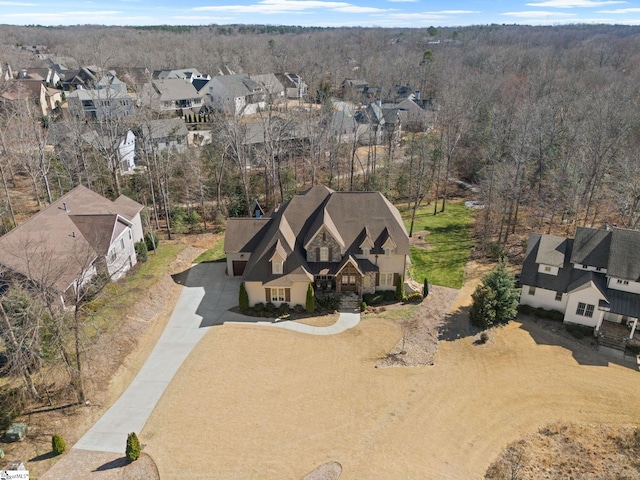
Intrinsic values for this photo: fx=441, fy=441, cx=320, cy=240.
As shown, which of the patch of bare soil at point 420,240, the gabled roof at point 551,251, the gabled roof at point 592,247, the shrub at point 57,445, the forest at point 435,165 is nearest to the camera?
the shrub at point 57,445

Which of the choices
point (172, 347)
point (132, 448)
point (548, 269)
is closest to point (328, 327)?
point (172, 347)

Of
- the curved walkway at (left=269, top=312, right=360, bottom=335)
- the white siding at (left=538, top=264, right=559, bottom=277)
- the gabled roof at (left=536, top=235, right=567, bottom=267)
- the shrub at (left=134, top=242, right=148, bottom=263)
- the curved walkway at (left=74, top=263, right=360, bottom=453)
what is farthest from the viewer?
the shrub at (left=134, top=242, right=148, bottom=263)

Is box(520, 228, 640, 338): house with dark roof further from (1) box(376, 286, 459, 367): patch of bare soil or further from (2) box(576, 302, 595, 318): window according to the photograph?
(1) box(376, 286, 459, 367): patch of bare soil

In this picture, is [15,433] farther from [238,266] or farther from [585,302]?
[585,302]

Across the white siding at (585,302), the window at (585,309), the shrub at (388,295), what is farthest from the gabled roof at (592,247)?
the shrub at (388,295)

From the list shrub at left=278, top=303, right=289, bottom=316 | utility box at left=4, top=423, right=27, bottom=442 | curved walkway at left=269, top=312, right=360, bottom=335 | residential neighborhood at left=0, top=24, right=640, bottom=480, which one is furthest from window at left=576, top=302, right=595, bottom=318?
utility box at left=4, top=423, right=27, bottom=442

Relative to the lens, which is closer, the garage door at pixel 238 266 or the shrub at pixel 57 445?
the shrub at pixel 57 445

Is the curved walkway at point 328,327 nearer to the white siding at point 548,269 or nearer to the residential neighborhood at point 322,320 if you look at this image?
the residential neighborhood at point 322,320

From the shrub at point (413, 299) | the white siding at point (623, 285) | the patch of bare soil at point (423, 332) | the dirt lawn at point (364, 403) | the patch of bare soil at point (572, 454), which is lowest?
the patch of bare soil at point (572, 454)
